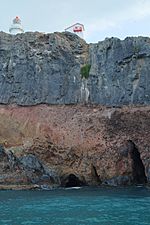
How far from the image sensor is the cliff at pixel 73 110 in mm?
49094

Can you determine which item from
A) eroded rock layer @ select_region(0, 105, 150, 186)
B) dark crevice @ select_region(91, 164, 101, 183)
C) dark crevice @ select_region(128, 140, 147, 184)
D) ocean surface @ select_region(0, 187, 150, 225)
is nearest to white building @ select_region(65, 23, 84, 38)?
eroded rock layer @ select_region(0, 105, 150, 186)

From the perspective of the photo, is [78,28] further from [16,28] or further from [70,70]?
[70,70]

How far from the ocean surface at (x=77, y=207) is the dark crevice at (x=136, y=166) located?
4447 mm

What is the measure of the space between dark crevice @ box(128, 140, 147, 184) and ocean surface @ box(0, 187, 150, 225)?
4.45 meters

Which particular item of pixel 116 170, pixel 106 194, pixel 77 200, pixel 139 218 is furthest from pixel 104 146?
pixel 139 218

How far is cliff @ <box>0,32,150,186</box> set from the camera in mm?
49094

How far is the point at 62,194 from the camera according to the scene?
42.0 metres

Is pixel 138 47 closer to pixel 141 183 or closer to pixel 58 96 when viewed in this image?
pixel 58 96

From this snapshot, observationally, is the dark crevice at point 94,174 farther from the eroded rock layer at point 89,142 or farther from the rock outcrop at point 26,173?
the rock outcrop at point 26,173

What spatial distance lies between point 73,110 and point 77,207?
22.6 metres

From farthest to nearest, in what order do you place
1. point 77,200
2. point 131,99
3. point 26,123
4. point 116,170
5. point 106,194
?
1. point 26,123
2. point 131,99
3. point 116,170
4. point 106,194
5. point 77,200

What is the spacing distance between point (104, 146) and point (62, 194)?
10.1 metres

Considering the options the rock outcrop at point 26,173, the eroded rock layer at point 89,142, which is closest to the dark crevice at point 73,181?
the eroded rock layer at point 89,142

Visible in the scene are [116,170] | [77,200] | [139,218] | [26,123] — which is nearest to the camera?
[139,218]
